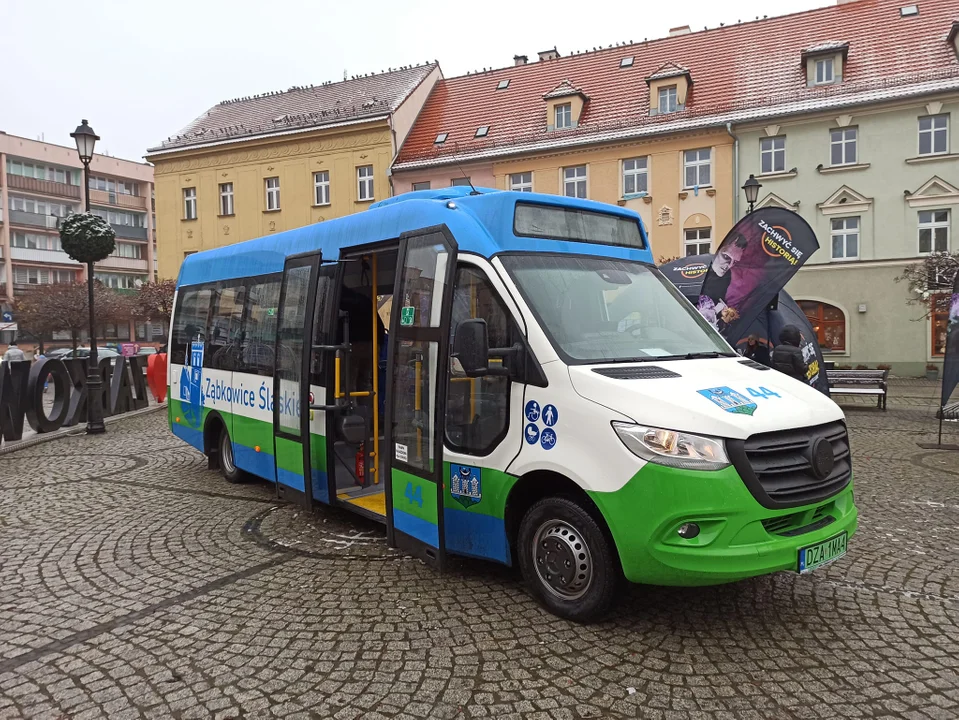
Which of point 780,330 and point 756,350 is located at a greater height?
point 780,330

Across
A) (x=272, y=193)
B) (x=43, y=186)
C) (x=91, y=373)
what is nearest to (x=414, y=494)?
(x=91, y=373)

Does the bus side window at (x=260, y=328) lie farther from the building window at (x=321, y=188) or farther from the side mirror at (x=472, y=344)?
the building window at (x=321, y=188)

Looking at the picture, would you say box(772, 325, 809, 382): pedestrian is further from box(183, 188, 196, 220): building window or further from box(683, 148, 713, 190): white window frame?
box(183, 188, 196, 220): building window

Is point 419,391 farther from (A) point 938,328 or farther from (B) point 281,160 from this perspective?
(B) point 281,160

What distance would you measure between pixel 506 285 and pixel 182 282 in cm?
676

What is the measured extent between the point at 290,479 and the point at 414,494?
2.25m

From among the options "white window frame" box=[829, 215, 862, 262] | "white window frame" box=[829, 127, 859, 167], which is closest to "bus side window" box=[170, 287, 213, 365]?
"white window frame" box=[829, 215, 862, 262]

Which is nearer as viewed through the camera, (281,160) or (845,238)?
(845,238)

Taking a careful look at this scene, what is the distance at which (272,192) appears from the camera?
119 feet

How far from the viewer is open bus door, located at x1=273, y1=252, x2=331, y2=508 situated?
21.4ft

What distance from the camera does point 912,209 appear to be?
25.9 metres

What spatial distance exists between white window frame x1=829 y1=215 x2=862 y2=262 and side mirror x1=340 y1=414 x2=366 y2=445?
25443 millimetres

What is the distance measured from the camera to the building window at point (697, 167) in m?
28.6

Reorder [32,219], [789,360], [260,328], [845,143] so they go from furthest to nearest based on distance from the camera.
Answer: [32,219] < [845,143] < [789,360] < [260,328]
